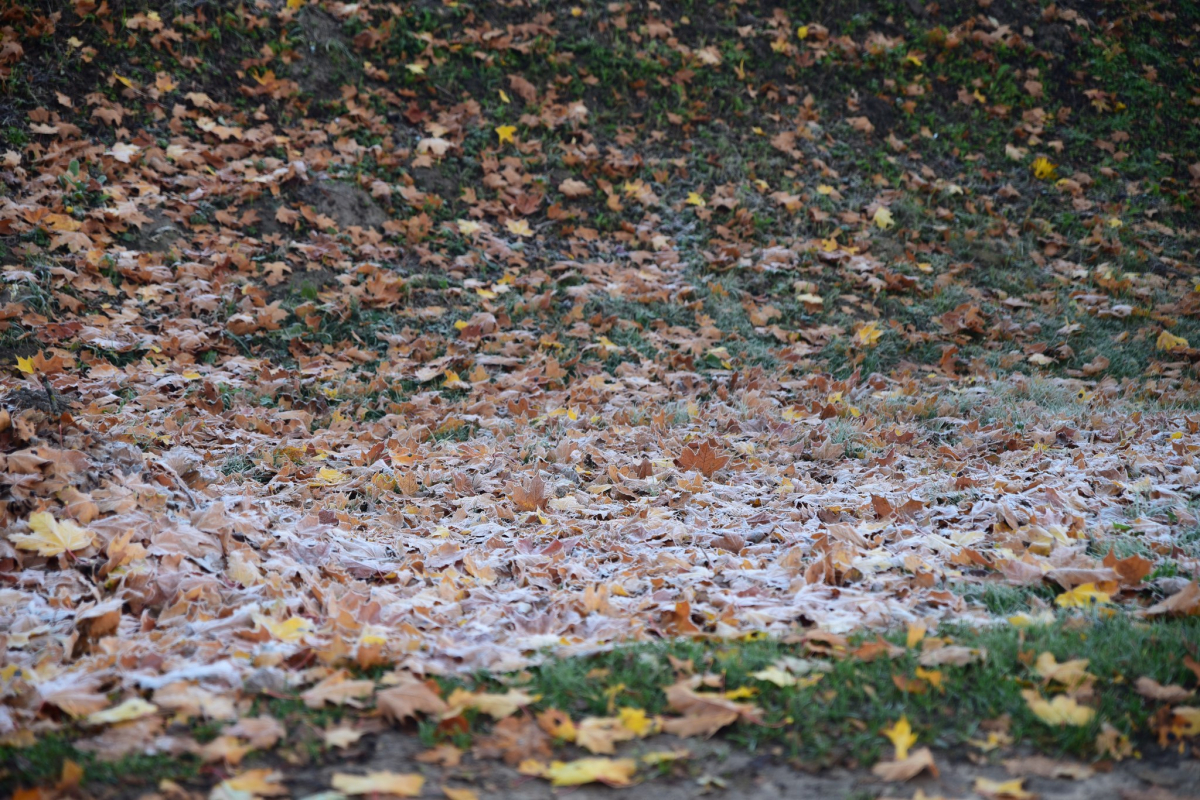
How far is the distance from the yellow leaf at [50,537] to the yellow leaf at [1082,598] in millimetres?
3580

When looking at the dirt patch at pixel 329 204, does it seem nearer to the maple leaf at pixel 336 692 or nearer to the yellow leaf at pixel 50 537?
the yellow leaf at pixel 50 537

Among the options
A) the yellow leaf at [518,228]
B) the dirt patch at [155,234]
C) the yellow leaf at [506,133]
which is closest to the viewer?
the dirt patch at [155,234]

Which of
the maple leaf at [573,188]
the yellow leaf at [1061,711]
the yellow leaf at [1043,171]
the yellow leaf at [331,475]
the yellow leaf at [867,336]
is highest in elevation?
the yellow leaf at [1043,171]

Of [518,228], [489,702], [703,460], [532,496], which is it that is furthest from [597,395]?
[489,702]

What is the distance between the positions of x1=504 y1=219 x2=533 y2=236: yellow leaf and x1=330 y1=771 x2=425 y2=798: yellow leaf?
645 centimetres

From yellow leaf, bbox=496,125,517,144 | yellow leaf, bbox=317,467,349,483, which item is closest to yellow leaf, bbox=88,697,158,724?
yellow leaf, bbox=317,467,349,483

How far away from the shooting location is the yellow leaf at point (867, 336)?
7.14 meters

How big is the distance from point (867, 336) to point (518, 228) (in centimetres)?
343

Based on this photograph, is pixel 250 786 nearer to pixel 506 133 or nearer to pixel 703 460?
pixel 703 460

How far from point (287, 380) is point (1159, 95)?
11.0 m

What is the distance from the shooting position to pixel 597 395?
6.11m

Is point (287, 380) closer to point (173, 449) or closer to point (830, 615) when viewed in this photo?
point (173, 449)

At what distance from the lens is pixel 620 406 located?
19.5ft

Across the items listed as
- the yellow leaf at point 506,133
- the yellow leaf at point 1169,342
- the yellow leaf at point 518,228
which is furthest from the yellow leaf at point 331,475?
the yellow leaf at point 1169,342
